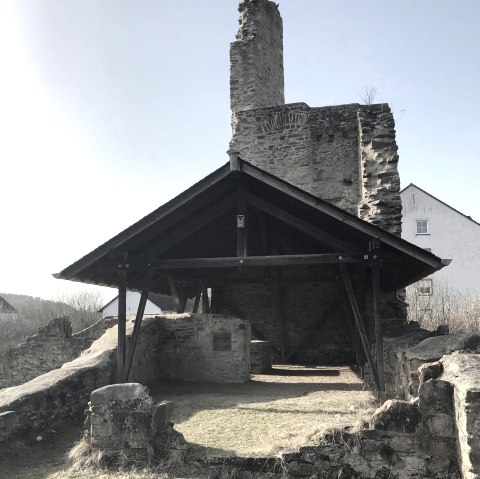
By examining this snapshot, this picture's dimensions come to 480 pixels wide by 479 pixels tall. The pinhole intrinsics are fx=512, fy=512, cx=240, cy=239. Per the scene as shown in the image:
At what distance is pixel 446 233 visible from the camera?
30.1 meters

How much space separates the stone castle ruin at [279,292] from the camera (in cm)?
524

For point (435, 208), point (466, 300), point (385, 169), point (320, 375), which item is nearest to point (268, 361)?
point (320, 375)

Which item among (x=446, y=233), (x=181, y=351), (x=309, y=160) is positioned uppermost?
(x=446, y=233)

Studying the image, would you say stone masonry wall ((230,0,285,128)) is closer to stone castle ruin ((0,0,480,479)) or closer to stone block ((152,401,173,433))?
stone castle ruin ((0,0,480,479))

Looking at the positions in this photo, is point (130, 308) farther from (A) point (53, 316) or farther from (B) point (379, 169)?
(B) point (379, 169)

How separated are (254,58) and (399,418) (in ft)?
44.6

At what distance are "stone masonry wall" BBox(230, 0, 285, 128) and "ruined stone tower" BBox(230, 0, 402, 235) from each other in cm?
3

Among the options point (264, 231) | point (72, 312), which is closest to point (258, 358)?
point (264, 231)

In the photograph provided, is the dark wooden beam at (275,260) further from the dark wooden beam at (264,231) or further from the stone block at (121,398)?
the stone block at (121,398)

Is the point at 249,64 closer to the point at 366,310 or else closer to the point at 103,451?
the point at 366,310

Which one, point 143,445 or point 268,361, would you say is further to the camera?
point 268,361

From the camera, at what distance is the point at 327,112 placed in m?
15.3

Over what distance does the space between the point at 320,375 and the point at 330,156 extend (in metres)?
6.59

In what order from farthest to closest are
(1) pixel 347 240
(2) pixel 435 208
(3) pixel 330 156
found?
(2) pixel 435 208
(3) pixel 330 156
(1) pixel 347 240
